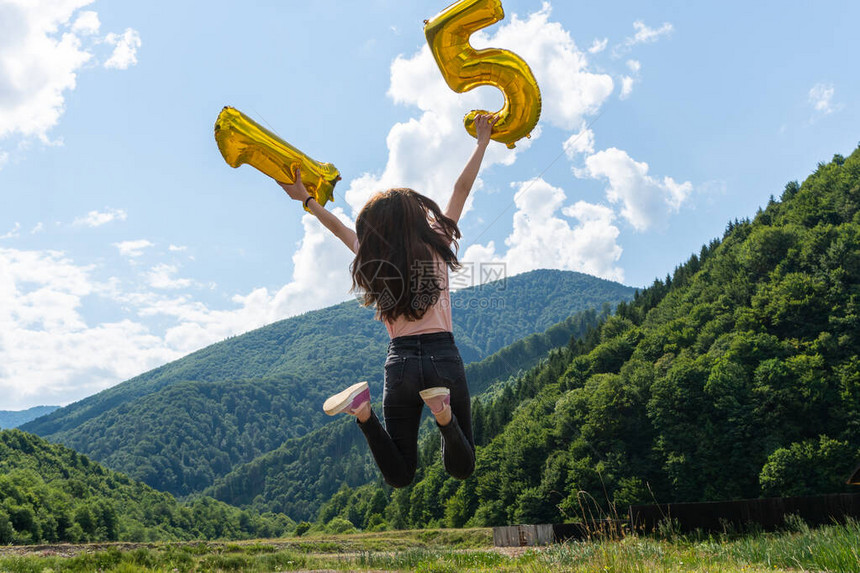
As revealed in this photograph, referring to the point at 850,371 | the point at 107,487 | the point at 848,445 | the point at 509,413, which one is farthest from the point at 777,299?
the point at 107,487

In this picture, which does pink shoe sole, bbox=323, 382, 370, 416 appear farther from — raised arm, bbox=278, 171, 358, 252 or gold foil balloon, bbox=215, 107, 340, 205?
gold foil balloon, bbox=215, 107, 340, 205

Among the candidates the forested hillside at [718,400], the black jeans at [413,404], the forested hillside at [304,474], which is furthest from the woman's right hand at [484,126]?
the forested hillside at [304,474]

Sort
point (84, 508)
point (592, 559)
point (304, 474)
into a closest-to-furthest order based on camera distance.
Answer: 1. point (592, 559)
2. point (84, 508)
3. point (304, 474)

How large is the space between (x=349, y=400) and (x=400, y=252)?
112 centimetres

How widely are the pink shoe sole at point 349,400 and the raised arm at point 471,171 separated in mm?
1532

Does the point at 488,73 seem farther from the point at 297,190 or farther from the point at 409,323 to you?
the point at 409,323

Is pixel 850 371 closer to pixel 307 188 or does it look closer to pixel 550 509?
pixel 550 509

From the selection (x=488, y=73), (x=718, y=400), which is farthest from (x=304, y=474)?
(x=488, y=73)

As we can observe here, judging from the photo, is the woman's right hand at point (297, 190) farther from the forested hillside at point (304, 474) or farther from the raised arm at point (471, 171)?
the forested hillside at point (304, 474)

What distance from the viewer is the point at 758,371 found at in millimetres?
58250

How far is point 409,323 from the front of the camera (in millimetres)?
4770

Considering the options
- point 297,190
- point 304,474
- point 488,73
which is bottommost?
point 304,474

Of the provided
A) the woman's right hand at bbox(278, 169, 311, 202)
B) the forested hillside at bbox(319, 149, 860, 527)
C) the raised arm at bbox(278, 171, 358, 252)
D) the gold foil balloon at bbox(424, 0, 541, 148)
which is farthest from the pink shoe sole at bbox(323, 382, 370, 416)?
the forested hillside at bbox(319, 149, 860, 527)

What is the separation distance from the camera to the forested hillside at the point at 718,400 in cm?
5544
